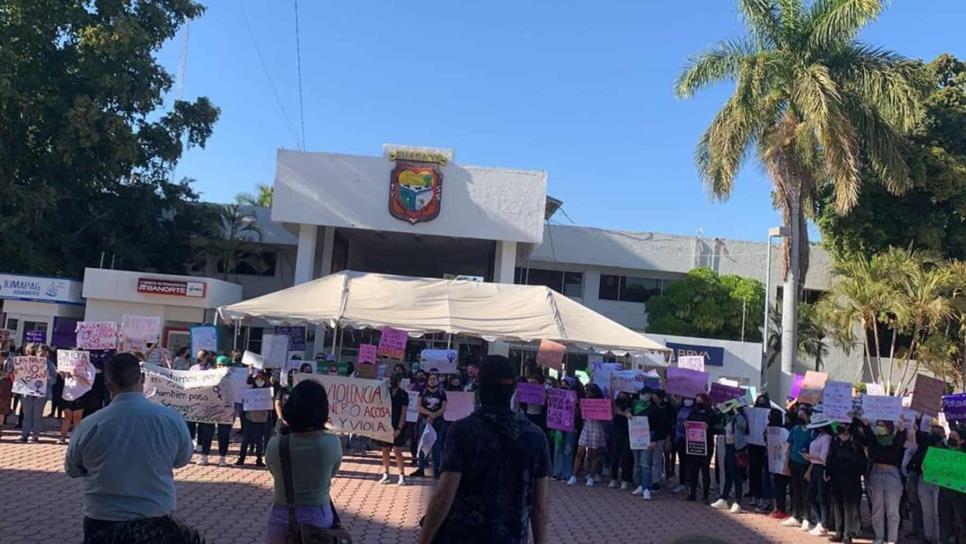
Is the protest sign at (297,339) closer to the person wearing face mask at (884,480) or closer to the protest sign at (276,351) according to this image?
the protest sign at (276,351)

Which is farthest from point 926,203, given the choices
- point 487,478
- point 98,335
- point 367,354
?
point 487,478

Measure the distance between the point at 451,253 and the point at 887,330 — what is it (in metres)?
18.8

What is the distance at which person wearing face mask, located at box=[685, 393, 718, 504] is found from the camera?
12.2 metres

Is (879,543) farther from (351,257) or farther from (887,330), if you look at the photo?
(351,257)

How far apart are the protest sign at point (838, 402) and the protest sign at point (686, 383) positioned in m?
2.59

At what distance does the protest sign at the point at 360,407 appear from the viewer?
11.3m

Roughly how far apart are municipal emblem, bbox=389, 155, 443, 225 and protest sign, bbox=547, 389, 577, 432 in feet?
40.9

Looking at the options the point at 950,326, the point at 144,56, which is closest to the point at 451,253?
the point at 144,56

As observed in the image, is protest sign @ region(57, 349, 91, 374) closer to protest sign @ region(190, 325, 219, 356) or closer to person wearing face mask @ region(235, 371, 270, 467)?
protest sign @ region(190, 325, 219, 356)

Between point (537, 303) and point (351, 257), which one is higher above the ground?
point (351, 257)

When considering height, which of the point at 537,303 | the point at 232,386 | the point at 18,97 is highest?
the point at 18,97

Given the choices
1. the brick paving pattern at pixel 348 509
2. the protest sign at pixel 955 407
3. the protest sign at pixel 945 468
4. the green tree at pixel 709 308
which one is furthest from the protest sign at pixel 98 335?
the green tree at pixel 709 308

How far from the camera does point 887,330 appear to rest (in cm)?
3169

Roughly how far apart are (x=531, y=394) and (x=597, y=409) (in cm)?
125
